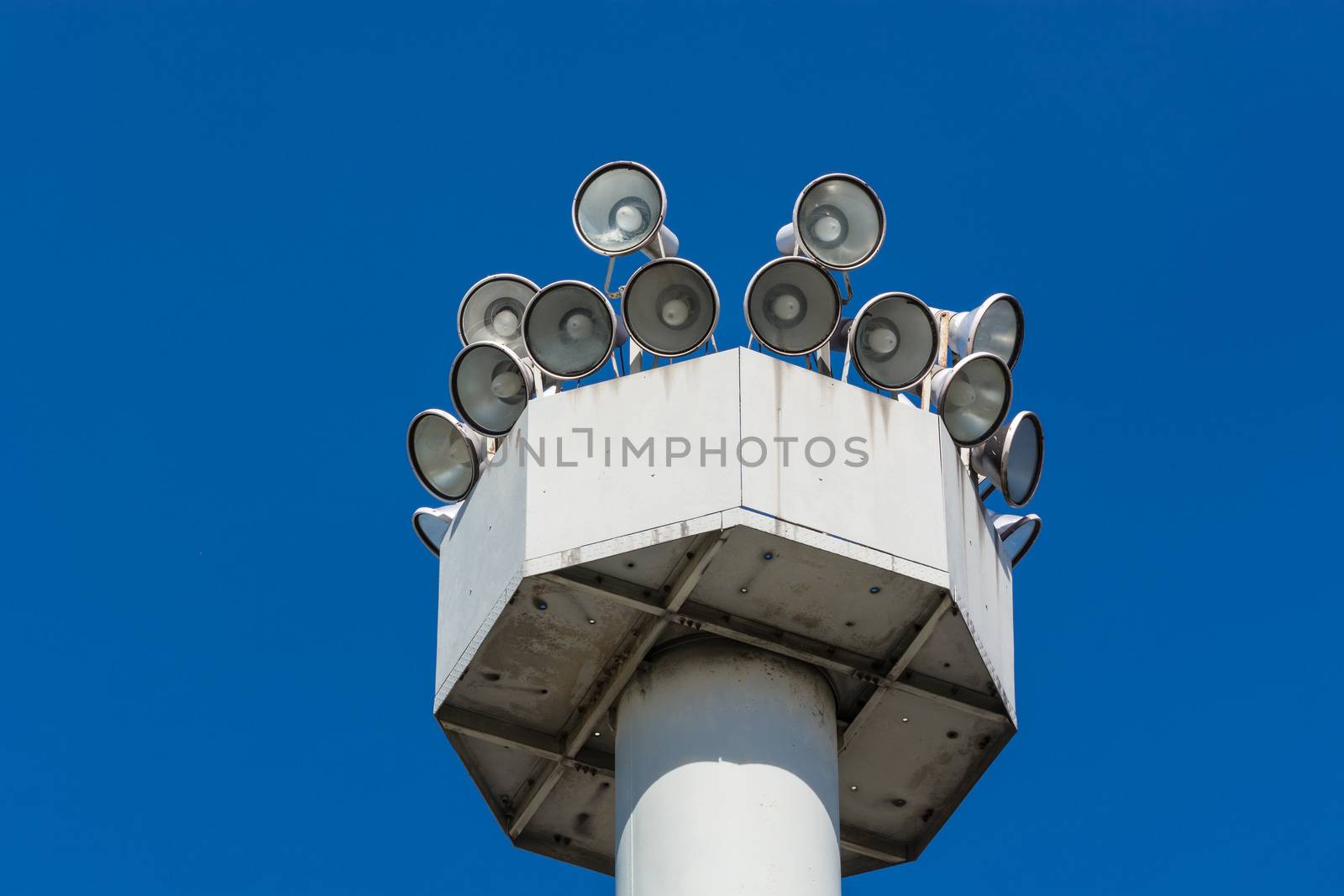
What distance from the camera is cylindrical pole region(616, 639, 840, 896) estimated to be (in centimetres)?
2111

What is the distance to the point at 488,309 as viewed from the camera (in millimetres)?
24922

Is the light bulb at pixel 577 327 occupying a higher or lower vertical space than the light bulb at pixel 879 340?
lower

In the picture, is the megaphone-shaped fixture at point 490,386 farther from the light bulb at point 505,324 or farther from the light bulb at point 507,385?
the light bulb at point 505,324

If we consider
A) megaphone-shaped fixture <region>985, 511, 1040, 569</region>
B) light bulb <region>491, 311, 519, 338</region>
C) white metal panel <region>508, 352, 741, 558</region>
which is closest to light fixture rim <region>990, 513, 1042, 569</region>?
megaphone-shaped fixture <region>985, 511, 1040, 569</region>

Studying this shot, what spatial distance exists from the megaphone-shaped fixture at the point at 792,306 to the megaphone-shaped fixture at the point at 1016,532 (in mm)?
3057

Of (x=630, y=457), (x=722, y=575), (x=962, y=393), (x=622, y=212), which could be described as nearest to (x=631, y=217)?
(x=622, y=212)

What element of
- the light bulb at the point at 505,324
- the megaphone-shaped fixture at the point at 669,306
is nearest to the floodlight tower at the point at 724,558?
the megaphone-shaped fixture at the point at 669,306

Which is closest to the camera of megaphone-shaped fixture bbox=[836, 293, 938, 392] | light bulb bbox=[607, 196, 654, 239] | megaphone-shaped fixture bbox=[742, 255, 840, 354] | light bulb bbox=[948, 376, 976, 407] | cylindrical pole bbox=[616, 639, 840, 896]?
cylindrical pole bbox=[616, 639, 840, 896]

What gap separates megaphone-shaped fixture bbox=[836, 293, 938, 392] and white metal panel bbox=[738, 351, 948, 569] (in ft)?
1.74

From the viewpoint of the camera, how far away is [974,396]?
2311 cm

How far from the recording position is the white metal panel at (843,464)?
69.5 ft

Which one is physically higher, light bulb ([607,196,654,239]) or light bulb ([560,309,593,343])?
light bulb ([607,196,654,239])

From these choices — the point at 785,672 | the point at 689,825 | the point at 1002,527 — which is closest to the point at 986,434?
the point at 1002,527

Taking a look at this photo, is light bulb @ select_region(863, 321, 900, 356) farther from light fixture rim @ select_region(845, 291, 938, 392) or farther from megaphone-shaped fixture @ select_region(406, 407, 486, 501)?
megaphone-shaped fixture @ select_region(406, 407, 486, 501)
